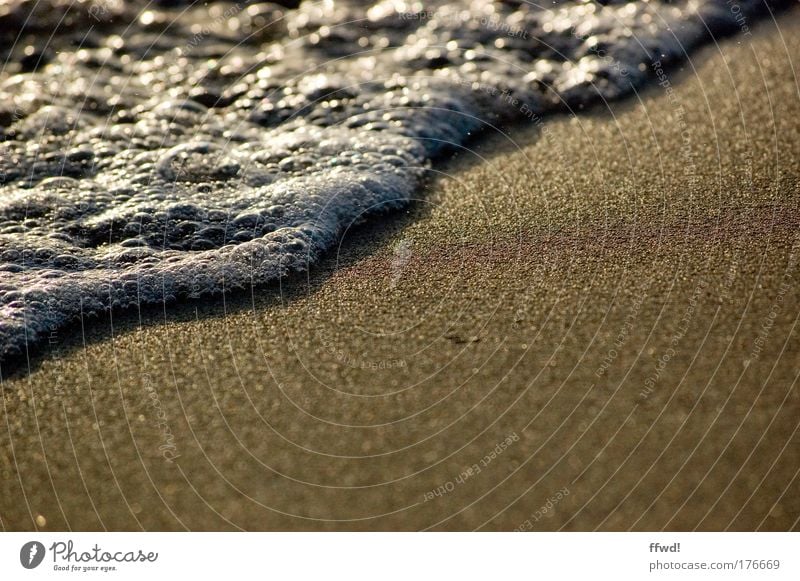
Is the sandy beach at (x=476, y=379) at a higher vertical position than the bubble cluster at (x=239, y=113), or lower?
lower

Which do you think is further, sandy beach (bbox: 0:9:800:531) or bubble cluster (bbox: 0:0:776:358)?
bubble cluster (bbox: 0:0:776:358)

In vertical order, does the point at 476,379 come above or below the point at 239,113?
below

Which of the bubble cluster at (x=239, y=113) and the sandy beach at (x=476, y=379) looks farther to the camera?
the bubble cluster at (x=239, y=113)

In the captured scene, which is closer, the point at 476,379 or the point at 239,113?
the point at 476,379
